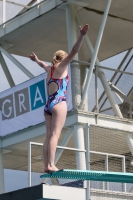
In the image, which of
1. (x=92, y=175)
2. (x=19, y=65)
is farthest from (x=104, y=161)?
(x=92, y=175)

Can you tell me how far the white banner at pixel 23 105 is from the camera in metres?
25.2

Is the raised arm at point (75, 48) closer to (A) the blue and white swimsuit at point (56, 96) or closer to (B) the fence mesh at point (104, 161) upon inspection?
(A) the blue and white swimsuit at point (56, 96)

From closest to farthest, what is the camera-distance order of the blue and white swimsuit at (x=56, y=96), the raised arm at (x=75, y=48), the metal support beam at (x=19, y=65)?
→ 1. the raised arm at (x=75, y=48)
2. the blue and white swimsuit at (x=56, y=96)
3. the metal support beam at (x=19, y=65)

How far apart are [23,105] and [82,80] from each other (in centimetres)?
432

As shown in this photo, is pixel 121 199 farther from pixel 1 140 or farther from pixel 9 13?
pixel 9 13

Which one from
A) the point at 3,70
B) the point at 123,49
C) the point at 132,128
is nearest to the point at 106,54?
the point at 123,49

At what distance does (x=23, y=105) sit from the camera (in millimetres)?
26094

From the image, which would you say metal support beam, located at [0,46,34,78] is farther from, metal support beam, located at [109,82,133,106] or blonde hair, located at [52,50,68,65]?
blonde hair, located at [52,50,68,65]

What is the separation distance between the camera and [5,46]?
28.8 metres

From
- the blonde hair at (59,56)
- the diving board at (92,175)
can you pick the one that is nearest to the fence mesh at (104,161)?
the diving board at (92,175)

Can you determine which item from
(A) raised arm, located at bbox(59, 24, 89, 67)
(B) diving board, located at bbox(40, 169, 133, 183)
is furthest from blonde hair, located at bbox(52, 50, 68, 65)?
(B) diving board, located at bbox(40, 169, 133, 183)

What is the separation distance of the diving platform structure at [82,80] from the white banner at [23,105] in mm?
38

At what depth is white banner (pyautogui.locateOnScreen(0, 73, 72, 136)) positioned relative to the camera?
25.2 meters

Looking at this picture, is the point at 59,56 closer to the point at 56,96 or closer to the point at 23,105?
the point at 56,96
